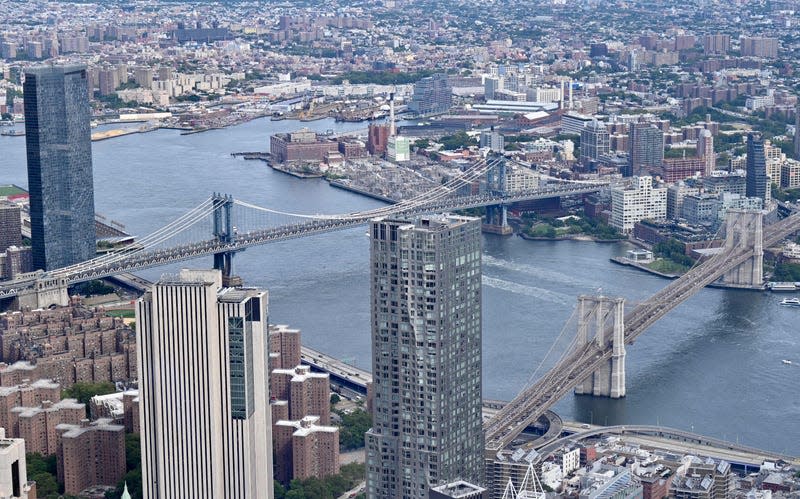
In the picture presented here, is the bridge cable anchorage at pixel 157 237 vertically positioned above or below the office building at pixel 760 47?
below

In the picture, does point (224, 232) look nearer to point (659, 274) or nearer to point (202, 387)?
point (659, 274)

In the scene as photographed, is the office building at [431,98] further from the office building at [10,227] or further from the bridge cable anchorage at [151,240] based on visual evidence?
the office building at [10,227]

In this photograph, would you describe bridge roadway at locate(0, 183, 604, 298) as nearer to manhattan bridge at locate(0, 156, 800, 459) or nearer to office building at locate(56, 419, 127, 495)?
manhattan bridge at locate(0, 156, 800, 459)

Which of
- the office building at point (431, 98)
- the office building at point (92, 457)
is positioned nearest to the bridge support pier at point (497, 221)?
the office building at point (92, 457)

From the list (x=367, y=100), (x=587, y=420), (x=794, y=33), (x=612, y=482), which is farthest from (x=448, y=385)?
(x=794, y=33)

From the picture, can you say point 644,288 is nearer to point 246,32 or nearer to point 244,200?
point 244,200

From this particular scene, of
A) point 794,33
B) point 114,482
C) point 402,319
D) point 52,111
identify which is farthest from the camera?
point 794,33
